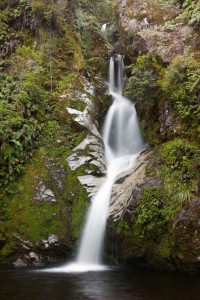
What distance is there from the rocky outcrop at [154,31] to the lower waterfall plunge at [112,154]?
2015mm

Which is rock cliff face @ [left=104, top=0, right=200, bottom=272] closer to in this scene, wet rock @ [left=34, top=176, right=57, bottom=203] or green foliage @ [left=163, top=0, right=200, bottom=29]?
green foliage @ [left=163, top=0, right=200, bottom=29]

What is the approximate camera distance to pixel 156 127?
14.3 metres

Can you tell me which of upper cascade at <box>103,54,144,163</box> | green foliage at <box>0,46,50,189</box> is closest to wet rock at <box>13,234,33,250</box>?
green foliage at <box>0,46,50,189</box>

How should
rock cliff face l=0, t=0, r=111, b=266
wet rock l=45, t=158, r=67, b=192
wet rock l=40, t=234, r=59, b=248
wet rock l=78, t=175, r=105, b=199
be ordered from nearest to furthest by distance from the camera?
wet rock l=40, t=234, r=59, b=248 → rock cliff face l=0, t=0, r=111, b=266 → wet rock l=78, t=175, r=105, b=199 → wet rock l=45, t=158, r=67, b=192

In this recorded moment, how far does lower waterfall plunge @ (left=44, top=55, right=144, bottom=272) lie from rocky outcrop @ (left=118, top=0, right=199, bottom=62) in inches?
79.3

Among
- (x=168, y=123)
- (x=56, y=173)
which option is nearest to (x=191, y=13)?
(x=168, y=123)

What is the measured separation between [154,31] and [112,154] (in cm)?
658

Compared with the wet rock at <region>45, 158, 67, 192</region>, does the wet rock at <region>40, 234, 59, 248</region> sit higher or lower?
lower

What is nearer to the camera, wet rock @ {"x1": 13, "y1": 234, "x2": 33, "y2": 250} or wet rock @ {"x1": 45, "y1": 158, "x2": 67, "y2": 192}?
wet rock @ {"x1": 13, "y1": 234, "x2": 33, "y2": 250}

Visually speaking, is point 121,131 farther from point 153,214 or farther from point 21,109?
point 153,214

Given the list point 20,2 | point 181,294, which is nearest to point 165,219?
point 181,294

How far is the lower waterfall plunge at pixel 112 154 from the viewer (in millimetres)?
11266

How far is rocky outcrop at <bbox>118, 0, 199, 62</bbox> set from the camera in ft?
50.2

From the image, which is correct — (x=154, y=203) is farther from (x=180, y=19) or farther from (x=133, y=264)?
(x=180, y=19)
